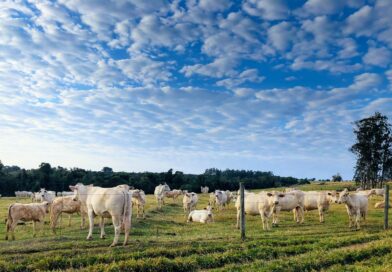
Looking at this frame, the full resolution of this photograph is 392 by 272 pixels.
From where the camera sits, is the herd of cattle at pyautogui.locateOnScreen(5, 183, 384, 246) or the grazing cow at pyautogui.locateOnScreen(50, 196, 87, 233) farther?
the grazing cow at pyautogui.locateOnScreen(50, 196, 87, 233)

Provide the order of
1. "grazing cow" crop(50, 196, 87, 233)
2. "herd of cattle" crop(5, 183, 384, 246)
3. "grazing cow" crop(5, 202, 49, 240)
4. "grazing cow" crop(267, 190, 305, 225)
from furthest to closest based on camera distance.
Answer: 1. "grazing cow" crop(267, 190, 305, 225)
2. "grazing cow" crop(50, 196, 87, 233)
3. "grazing cow" crop(5, 202, 49, 240)
4. "herd of cattle" crop(5, 183, 384, 246)

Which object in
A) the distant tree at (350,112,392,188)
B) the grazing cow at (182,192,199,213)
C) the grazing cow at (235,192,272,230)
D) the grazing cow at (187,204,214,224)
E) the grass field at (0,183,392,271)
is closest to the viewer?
the grass field at (0,183,392,271)

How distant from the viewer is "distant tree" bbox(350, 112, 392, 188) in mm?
79500

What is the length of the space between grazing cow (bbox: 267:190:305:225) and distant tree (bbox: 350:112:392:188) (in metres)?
58.5

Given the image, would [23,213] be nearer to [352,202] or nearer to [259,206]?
[259,206]

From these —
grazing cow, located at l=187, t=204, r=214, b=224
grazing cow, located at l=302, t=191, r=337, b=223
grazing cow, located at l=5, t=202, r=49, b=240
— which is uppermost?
grazing cow, located at l=302, t=191, r=337, b=223

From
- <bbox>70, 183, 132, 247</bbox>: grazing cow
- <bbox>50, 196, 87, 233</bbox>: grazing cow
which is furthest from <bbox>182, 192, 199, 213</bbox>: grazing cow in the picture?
<bbox>70, 183, 132, 247</bbox>: grazing cow

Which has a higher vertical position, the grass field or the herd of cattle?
the herd of cattle

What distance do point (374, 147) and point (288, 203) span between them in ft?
202

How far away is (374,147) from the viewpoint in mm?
79500

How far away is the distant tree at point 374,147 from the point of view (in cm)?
7950

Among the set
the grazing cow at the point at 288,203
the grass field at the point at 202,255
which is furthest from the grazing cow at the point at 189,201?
the grass field at the point at 202,255

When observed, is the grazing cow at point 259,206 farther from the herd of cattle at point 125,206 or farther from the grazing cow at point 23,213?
the grazing cow at point 23,213

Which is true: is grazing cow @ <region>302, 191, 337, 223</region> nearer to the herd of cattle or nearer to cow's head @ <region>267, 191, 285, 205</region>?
the herd of cattle
